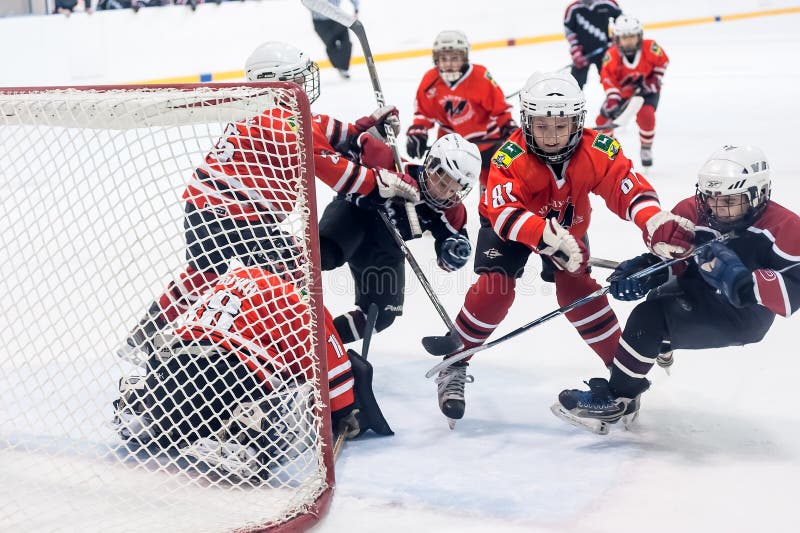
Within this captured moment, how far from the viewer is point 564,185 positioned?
244 centimetres

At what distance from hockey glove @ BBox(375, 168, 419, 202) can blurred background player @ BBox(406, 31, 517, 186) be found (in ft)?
5.46

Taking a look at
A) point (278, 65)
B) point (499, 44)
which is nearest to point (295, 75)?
point (278, 65)

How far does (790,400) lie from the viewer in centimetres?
258

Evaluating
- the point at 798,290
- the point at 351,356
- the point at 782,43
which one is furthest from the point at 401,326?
the point at 782,43

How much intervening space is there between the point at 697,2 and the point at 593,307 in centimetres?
1215

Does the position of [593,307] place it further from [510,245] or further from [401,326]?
[401,326]

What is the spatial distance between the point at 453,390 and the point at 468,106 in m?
2.23

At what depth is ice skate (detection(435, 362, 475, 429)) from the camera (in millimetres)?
2473

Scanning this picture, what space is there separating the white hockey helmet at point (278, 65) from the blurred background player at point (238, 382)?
0.72 meters

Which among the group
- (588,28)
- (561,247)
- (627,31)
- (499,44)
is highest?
(499,44)

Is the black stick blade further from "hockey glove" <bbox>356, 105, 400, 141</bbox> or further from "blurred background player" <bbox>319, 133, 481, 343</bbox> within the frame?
"hockey glove" <bbox>356, 105, 400, 141</bbox>

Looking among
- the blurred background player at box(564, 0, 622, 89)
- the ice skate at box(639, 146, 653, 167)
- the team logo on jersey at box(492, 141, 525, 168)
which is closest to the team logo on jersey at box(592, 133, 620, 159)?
the team logo on jersey at box(492, 141, 525, 168)

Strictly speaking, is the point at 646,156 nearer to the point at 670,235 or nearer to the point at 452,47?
the point at 452,47

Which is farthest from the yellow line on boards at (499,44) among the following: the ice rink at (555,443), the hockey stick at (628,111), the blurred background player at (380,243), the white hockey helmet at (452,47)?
the blurred background player at (380,243)
